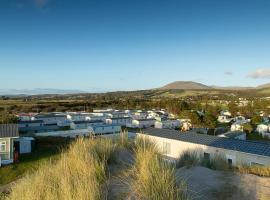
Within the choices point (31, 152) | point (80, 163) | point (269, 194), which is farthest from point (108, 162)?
point (31, 152)

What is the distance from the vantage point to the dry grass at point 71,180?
385cm

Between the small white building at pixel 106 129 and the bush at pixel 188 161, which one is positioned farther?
the small white building at pixel 106 129

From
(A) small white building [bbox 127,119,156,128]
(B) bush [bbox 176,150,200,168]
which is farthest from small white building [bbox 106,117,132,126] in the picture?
(B) bush [bbox 176,150,200,168]

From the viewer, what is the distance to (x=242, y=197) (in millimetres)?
4570

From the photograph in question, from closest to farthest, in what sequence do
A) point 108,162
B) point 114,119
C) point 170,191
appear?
point 170,191 → point 108,162 → point 114,119

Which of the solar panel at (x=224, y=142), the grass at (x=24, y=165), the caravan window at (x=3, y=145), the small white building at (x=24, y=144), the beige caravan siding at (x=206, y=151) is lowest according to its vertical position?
the grass at (x=24, y=165)

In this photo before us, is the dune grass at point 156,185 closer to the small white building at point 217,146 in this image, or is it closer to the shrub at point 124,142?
the shrub at point 124,142

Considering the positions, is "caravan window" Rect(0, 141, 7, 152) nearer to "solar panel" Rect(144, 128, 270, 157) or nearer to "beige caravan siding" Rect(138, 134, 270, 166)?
"solar panel" Rect(144, 128, 270, 157)

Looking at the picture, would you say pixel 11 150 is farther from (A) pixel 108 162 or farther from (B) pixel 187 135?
(A) pixel 108 162

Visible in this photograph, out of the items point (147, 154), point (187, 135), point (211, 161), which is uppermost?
point (147, 154)

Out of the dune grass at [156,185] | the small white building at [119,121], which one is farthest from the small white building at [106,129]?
the dune grass at [156,185]

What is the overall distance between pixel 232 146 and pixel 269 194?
15.7m

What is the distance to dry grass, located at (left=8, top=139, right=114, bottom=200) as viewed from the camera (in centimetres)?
385

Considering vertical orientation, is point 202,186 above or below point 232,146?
above
